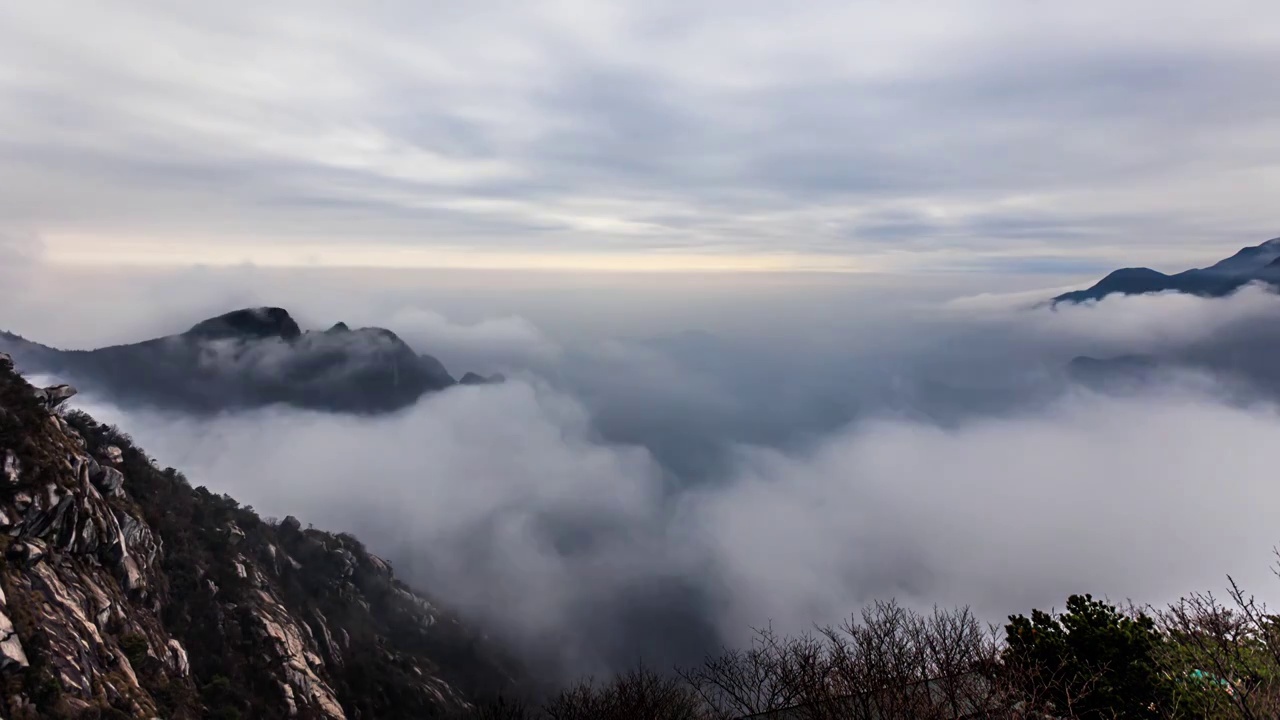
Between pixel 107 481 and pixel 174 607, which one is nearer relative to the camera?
pixel 107 481

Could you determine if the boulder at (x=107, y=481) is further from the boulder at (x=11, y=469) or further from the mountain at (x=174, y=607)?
the boulder at (x=11, y=469)

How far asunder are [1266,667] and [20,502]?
101307 mm

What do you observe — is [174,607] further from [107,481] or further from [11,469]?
[11,469]

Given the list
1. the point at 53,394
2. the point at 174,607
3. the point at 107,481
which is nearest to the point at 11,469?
the point at 107,481

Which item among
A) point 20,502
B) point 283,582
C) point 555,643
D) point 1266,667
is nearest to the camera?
point 1266,667

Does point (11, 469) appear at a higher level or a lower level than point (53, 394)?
lower

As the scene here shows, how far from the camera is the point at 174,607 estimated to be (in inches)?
3538

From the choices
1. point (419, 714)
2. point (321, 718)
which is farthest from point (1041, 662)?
point (419, 714)

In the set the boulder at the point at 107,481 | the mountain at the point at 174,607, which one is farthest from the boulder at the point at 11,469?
the boulder at the point at 107,481

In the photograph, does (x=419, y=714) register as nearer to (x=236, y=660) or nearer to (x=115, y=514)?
(x=236, y=660)

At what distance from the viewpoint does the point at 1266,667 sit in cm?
2681

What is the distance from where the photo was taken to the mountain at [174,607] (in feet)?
194

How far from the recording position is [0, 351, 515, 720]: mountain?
194ft

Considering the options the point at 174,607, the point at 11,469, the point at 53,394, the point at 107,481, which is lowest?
the point at 174,607
